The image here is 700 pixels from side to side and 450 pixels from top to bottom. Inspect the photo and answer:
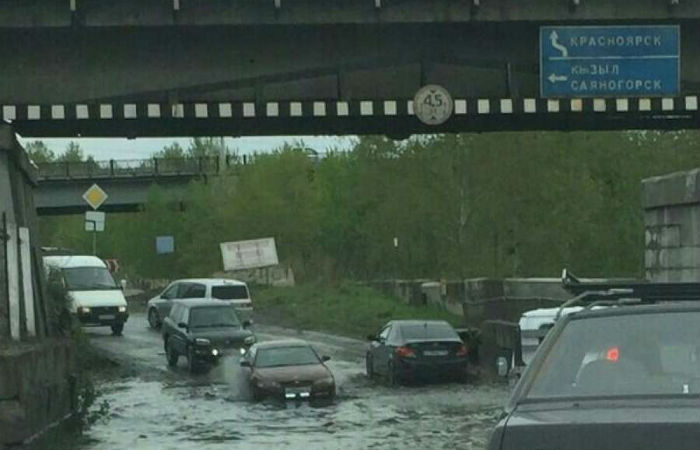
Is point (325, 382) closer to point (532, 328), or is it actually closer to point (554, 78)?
point (532, 328)

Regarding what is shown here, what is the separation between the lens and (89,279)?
4559 cm

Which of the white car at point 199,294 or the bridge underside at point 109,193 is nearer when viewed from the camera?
the white car at point 199,294

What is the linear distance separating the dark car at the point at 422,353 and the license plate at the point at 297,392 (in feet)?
15.2

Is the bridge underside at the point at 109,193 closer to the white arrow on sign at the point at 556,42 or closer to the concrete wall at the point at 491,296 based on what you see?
the concrete wall at the point at 491,296

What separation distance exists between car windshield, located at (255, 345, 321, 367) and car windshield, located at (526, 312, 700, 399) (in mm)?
20753

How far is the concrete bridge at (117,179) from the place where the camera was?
72.1 m

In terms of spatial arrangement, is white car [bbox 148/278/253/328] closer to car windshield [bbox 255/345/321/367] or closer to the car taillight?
the car taillight

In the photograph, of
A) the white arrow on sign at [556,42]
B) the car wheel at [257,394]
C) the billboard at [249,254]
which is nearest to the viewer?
the white arrow on sign at [556,42]

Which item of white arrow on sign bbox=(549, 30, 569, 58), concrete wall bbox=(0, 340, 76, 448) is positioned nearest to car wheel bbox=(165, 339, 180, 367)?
white arrow on sign bbox=(549, 30, 569, 58)

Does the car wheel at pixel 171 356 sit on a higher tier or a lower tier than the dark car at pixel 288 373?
lower

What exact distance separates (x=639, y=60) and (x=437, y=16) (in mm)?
3988

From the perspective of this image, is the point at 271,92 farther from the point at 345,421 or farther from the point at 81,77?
the point at 345,421

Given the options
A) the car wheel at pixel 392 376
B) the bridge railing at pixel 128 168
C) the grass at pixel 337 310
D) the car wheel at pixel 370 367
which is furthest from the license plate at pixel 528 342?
the bridge railing at pixel 128 168

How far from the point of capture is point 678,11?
25750 millimetres
